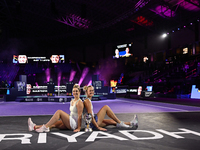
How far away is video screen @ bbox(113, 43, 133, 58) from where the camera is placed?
32.7m

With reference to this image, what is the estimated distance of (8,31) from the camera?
125 ft

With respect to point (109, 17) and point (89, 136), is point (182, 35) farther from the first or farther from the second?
point (89, 136)

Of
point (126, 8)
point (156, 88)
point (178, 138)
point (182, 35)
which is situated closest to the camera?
point (178, 138)

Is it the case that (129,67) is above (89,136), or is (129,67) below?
above

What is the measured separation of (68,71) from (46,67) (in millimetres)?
4021

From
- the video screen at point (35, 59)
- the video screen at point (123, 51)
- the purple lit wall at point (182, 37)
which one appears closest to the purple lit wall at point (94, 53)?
the video screen at point (35, 59)

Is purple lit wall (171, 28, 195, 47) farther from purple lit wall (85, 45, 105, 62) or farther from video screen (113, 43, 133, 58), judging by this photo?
purple lit wall (85, 45, 105, 62)

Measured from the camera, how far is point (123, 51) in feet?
110

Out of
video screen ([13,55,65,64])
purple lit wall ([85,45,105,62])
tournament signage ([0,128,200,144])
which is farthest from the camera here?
purple lit wall ([85,45,105,62])

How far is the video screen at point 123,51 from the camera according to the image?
3272 cm

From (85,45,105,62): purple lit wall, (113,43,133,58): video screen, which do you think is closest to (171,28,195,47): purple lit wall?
(113,43,133,58): video screen

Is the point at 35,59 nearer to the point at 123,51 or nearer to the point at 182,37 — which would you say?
the point at 123,51

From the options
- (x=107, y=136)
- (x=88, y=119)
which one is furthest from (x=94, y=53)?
(x=107, y=136)

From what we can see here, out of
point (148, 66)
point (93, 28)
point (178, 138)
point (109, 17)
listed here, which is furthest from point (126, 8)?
point (178, 138)
